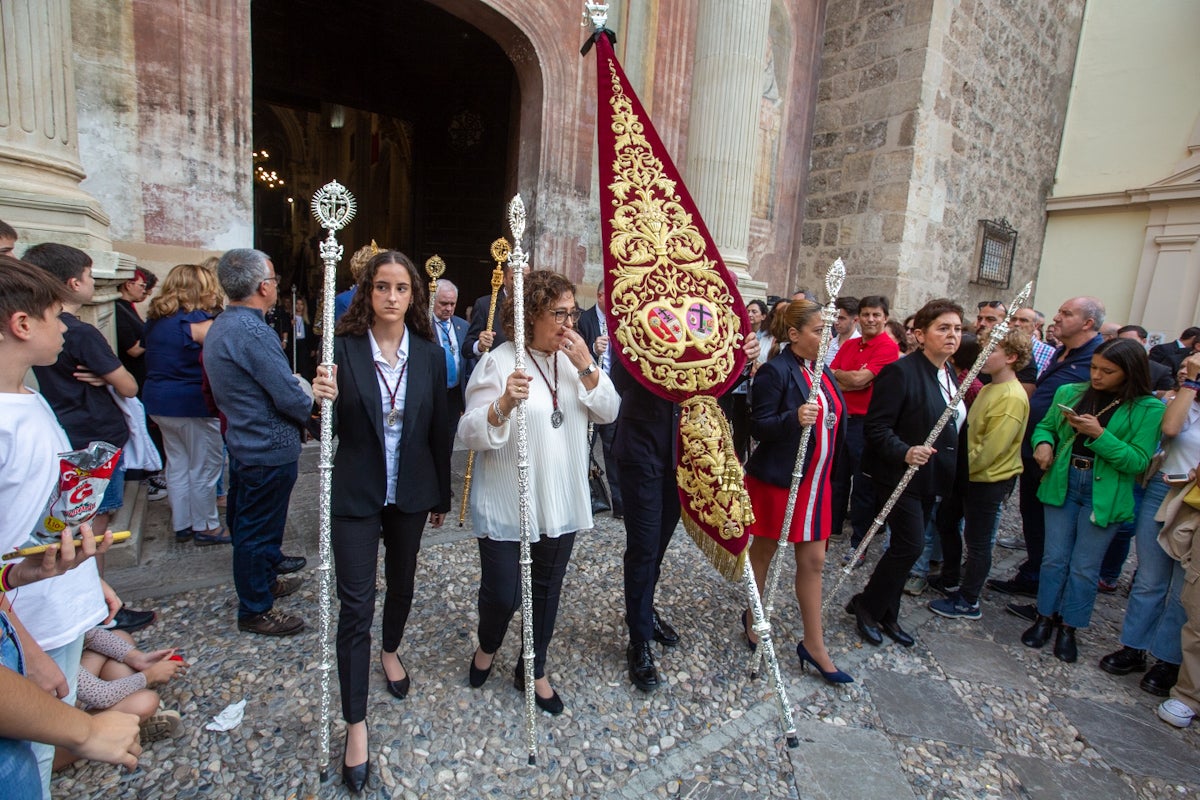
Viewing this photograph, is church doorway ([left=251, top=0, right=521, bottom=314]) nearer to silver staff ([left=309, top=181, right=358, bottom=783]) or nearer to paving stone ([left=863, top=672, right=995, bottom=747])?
silver staff ([left=309, top=181, right=358, bottom=783])

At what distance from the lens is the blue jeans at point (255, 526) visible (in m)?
2.93

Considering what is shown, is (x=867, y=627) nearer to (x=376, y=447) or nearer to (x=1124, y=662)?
(x=1124, y=662)

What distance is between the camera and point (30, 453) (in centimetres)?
146

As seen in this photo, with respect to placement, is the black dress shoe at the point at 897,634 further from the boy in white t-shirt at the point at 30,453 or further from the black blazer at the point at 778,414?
the boy in white t-shirt at the point at 30,453

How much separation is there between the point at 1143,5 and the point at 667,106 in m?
10.2

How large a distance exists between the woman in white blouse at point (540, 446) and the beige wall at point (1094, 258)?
43.2ft

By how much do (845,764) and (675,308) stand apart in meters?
2.08

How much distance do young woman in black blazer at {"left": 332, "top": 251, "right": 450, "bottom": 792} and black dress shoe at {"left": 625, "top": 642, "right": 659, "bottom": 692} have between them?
46.8 inches

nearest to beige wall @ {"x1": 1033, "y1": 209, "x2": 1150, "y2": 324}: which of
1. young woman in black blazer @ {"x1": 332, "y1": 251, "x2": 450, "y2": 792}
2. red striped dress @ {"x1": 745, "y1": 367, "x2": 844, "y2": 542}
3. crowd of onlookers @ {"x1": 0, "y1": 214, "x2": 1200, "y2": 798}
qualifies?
crowd of onlookers @ {"x1": 0, "y1": 214, "x2": 1200, "y2": 798}

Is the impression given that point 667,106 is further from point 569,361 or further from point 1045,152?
point 1045,152

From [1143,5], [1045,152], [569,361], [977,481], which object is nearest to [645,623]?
[569,361]

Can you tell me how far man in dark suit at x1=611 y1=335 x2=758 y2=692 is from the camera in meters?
2.78

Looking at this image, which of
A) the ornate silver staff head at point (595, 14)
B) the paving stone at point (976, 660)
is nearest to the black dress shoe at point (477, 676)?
the paving stone at point (976, 660)

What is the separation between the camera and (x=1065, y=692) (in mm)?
3211
